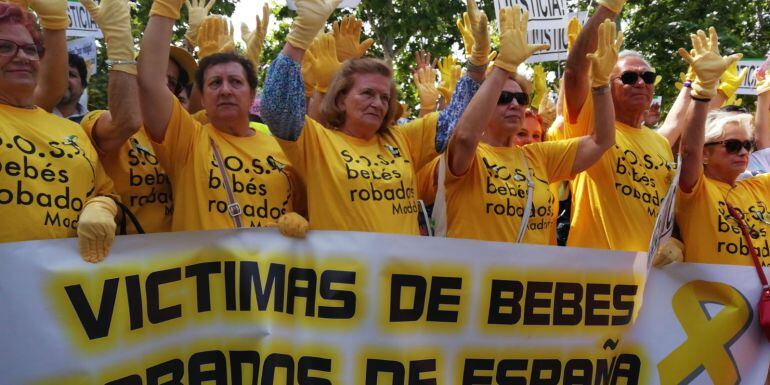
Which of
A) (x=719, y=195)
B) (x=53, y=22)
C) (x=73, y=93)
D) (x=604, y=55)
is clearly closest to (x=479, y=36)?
(x=604, y=55)

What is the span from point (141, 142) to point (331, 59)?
1.04 meters

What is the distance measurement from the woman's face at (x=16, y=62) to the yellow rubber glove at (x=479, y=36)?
1939 mm

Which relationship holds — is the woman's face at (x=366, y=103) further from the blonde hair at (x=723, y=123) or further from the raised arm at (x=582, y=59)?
the blonde hair at (x=723, y=123)

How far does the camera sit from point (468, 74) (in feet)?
12.0

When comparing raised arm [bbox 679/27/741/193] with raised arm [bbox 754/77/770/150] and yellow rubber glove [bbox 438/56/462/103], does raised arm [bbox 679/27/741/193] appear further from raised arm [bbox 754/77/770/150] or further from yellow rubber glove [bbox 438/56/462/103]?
raised arm [bbox 754/77/770/150]

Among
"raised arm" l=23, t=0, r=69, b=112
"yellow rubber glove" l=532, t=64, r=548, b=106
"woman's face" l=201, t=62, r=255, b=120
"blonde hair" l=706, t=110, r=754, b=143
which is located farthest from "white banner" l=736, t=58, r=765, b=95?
"raised arm" l=23, t=0, r=69, b=112

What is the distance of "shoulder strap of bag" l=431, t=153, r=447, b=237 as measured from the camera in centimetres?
352

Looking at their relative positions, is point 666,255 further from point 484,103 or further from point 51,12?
point 51,12

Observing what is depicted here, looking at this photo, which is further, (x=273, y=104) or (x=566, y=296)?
(x=566, y=296)

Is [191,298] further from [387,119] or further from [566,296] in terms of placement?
[566,296]

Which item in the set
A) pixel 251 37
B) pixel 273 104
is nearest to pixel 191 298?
pixel 273 104

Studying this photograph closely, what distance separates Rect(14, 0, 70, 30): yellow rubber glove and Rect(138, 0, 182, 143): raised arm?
16.4 inches

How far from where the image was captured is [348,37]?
4.11 meters

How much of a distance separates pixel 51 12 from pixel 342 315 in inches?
67.4
